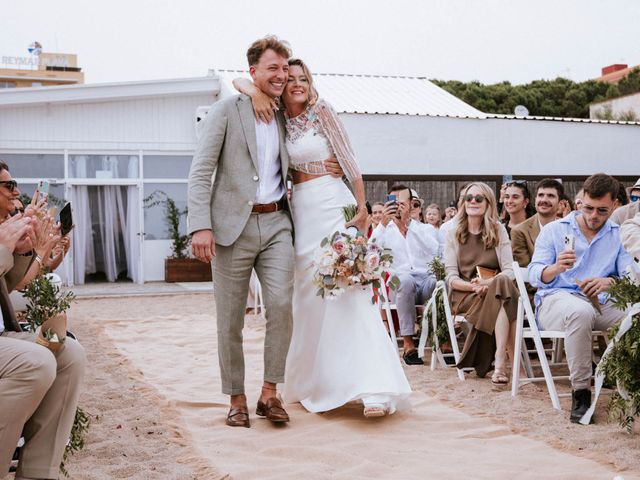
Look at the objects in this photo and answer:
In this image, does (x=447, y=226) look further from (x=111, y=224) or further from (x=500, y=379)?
(x=111, y=224)

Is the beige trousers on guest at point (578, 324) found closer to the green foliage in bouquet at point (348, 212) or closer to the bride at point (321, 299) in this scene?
the bride at point (321, 299)

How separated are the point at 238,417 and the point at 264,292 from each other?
72cm

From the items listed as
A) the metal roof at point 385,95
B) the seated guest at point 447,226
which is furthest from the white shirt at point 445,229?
the metal roof at point 385,95

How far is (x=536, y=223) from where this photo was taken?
644cm

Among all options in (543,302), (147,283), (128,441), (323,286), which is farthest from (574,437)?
(147,283)

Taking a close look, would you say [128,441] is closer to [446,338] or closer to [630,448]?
[630,448]

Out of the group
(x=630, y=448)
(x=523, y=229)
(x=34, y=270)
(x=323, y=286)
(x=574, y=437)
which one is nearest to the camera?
(x=34, y=270)

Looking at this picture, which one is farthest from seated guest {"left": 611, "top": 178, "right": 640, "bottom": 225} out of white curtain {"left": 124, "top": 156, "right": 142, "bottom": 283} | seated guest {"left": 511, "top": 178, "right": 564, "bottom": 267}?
white curtain {"left": 124, "top": 156, "right": 142, "bottom": 283}

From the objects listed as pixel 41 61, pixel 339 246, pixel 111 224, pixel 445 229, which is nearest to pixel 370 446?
pixel 339 246

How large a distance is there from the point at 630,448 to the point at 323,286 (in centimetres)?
183

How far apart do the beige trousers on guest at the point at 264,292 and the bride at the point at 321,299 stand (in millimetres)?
270

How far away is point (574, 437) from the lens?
4.19 metres

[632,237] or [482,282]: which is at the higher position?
[632,237]

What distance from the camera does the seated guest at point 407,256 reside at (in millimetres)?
7199
